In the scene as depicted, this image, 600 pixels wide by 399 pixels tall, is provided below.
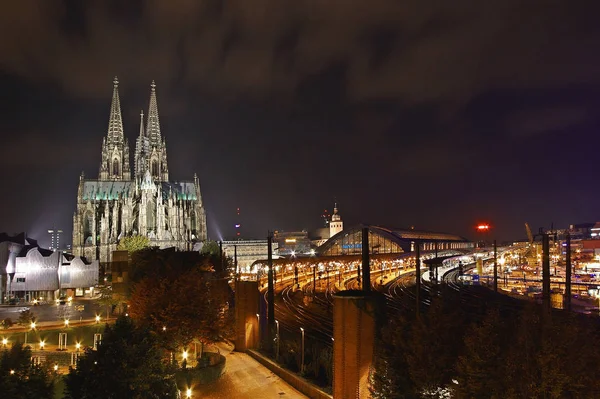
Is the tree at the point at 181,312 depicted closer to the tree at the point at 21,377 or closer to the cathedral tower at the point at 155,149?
the tree at the point at 21,377

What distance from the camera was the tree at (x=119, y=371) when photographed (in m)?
15.9

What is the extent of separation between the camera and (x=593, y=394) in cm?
1032

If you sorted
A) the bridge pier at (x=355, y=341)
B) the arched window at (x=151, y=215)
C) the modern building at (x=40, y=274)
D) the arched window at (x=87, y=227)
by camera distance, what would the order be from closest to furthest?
the bridge pier at (x=355, y=341), the modern building at (x=40, y=274), the arched window at (x=151, y=215), the arched window at (x=87, y=227)

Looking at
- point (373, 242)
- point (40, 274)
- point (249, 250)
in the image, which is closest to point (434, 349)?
point (40, 274)

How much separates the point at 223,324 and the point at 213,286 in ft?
15.0

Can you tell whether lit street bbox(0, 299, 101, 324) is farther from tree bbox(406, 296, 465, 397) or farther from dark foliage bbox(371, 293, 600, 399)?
tree bbox(406, 296, 465, 397)

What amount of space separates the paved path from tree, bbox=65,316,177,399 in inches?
206

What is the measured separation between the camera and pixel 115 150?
443 feet

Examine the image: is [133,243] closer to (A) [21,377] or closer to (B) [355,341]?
(A) [21,377]

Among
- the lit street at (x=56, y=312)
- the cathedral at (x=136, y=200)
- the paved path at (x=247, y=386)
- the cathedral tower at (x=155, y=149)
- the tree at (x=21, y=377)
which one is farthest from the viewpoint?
the cathedral tower at (x=155, y=149)

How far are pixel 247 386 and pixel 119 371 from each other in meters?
8.28

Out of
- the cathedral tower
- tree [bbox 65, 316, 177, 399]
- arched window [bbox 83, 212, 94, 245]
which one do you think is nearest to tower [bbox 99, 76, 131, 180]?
the cathedral tower

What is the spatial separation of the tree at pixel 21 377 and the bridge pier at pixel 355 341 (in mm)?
9658

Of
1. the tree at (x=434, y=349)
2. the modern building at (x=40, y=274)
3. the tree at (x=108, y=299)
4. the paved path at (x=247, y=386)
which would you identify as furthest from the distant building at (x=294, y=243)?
the tree at (x=434, y=349)
